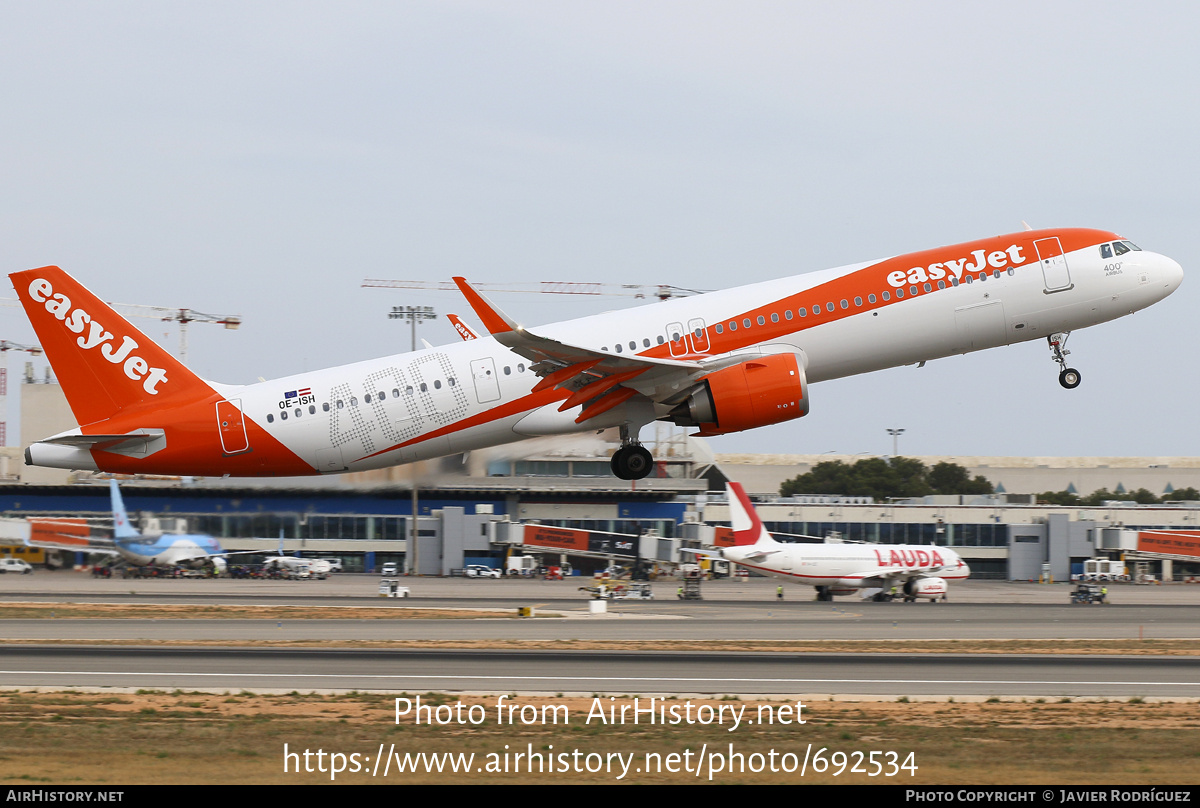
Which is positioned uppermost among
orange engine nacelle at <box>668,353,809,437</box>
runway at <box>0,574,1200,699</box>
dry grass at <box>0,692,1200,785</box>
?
orange engine nacelle at <box>668,353,809,437</box>

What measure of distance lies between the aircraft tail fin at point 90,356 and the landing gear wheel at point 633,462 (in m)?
11.3

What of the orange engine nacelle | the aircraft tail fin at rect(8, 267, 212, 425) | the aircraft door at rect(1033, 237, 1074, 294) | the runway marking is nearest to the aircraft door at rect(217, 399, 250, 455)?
the aircraft tail fin at rect(8, 267, 212, 425)

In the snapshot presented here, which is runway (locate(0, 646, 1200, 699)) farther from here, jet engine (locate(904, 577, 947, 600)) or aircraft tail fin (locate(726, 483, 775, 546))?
aircraft tail fin (locate(726, 483, 775, 546))

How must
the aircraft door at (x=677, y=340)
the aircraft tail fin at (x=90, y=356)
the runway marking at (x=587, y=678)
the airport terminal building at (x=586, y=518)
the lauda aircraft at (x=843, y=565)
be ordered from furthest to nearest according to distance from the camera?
the airport terminal building at (x=586, y=518) < the lauda aircraft at (x=843, y=565) < the aircraft tail fin at (x=90, y=356) < the aircraft door at (x=677, y=340) < the runway marking at (x=587, y=678)

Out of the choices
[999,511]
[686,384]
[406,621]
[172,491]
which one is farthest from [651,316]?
[999,511]

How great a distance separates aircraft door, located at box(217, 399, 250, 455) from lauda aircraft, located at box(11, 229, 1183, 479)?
0.04m

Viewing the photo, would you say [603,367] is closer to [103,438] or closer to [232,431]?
[232,431]

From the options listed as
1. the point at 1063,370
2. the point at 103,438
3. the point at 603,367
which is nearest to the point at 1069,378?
the point at 1063,370

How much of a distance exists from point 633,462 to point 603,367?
3296 mm

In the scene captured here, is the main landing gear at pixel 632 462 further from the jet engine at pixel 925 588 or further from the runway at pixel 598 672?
the jet engine at pixel 925 588

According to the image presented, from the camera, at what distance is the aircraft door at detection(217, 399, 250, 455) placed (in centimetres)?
3170

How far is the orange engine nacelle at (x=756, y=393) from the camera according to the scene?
96.8ft

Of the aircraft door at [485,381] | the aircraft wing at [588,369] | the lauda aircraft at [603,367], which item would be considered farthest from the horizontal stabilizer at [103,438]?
the aircraft wing at [588,369]

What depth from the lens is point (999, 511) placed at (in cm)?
9838
